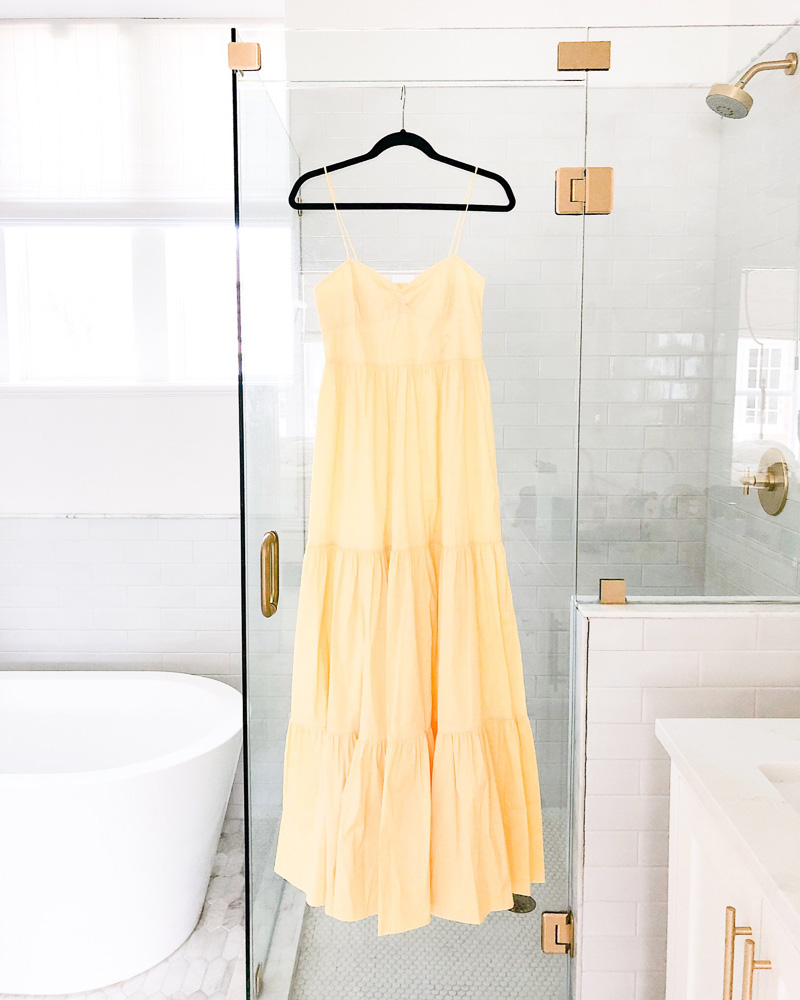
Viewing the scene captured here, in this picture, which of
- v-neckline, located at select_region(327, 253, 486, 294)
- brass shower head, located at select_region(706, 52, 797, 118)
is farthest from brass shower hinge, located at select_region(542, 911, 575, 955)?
brass shower head, located at select_region(706, 52, 797, 118)

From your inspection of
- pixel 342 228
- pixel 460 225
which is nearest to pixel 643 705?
pixel 460 225

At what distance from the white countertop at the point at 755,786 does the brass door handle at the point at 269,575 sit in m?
0.79

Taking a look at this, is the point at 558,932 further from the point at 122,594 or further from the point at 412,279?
the point at 122,594

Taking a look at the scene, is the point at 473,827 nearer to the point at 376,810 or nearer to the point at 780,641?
the point at 376,810

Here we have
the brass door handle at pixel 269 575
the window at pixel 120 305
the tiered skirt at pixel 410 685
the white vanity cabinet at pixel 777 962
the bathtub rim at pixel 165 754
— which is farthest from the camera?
the window at pixel 120 305

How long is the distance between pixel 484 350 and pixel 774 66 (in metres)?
0.79

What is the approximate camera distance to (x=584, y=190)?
150 centimetres

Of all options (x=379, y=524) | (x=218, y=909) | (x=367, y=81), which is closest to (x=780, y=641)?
(x=379, y=524)

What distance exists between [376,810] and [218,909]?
3.39 ft

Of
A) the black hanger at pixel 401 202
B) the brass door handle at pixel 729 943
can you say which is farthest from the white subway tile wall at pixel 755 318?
the brass door handle at pixel 729 943

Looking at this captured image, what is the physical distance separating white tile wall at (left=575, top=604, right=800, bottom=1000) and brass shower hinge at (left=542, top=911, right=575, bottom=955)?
3cm

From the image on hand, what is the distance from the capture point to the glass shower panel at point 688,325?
148 cm

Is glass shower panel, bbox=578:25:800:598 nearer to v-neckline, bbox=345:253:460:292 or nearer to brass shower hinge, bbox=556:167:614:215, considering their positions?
brass shower hinge, bbox=556:167:614:215

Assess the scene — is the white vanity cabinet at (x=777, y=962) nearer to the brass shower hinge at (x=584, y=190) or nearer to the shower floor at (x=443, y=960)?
the shower floor at (x=443, y=960)
